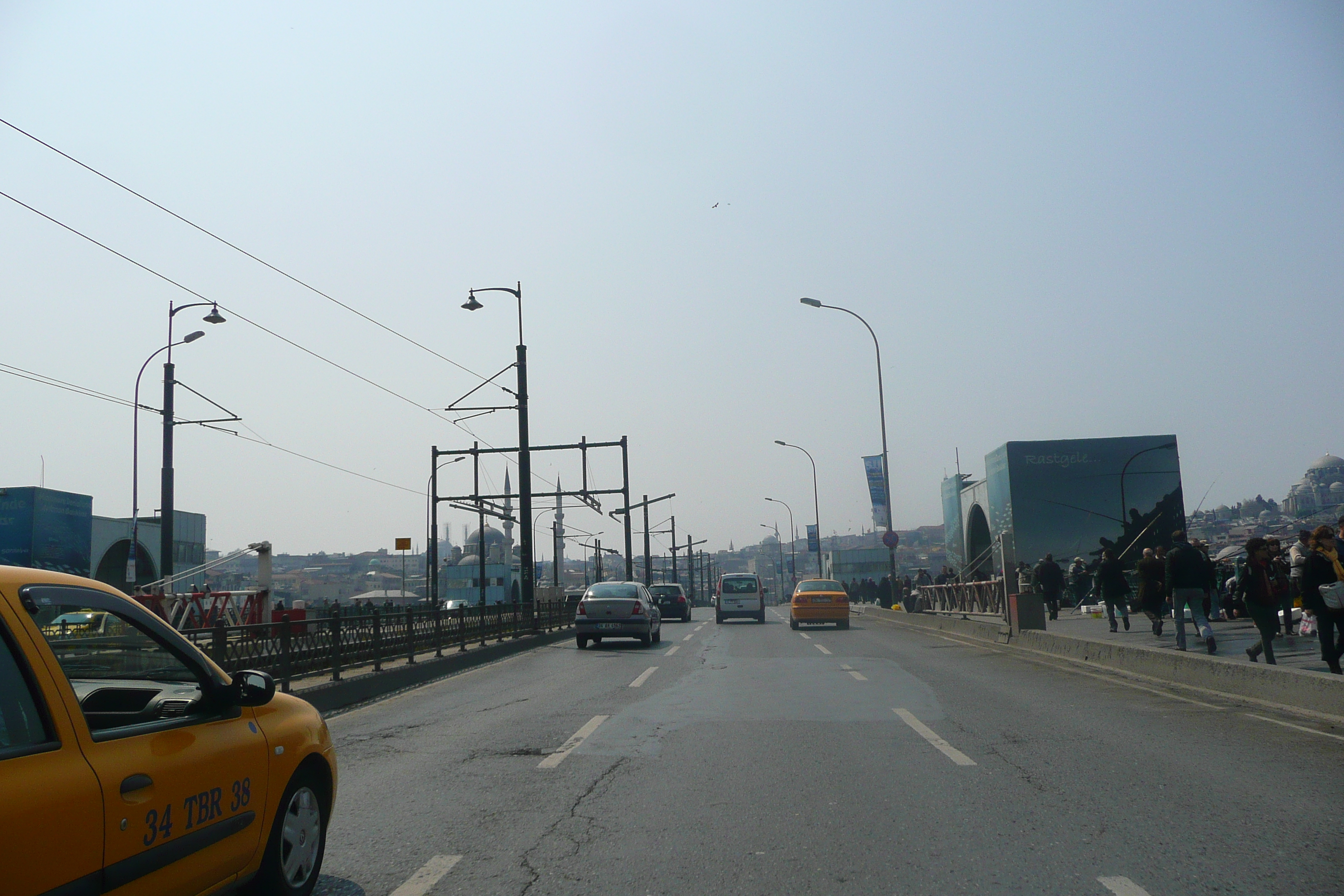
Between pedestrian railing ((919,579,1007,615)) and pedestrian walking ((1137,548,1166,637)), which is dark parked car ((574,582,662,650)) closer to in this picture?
pedestrian railing ((919,579,1007,615))

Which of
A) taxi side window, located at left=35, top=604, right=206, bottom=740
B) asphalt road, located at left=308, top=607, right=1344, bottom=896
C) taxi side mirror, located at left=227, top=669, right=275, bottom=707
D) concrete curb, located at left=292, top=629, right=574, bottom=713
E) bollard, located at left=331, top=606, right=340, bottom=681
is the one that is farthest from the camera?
bollard, located at left=331, top=606, right=340, bottom=681

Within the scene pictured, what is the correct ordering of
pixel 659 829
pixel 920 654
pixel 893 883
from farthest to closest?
pixel 920 654
pixel 659 829
pixel 893 883

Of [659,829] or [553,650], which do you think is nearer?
[659,829]

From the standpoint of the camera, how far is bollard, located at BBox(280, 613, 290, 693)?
12000mm

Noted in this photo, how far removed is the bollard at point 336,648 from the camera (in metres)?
13.3

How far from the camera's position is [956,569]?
1982 inches

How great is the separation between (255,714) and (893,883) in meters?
3.14

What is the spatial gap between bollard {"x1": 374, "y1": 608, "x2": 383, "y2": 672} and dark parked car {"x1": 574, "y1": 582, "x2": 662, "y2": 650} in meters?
6.88

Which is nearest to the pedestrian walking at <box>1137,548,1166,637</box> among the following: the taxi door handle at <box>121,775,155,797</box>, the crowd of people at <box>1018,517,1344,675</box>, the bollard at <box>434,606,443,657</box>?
the crowd of people at <box>1018,517,1344,675</box>

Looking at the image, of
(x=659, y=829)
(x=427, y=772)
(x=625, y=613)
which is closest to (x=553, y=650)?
(x=625, y=613)

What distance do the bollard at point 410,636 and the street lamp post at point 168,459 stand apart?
790cm

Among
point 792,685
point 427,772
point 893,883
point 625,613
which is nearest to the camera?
point 893,883

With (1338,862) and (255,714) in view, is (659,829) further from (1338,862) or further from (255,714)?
(1338,862)

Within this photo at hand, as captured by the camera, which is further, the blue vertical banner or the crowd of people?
the blue vertical banner
